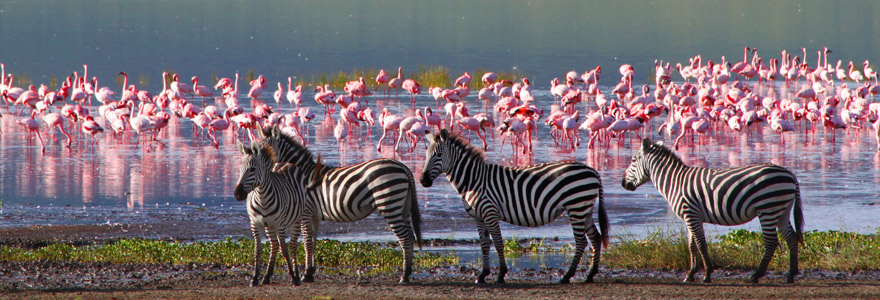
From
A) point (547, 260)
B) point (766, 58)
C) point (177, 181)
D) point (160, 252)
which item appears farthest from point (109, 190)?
point (766, 58)

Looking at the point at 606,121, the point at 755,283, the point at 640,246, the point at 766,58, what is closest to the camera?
the point at 755,283

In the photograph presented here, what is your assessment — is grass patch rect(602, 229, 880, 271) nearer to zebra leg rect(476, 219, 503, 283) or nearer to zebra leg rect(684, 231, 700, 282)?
zebra leg rect(684, 231, 700, 282)

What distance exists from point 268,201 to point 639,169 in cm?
314

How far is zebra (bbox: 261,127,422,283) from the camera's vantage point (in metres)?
8.92

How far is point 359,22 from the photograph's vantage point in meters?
60.6

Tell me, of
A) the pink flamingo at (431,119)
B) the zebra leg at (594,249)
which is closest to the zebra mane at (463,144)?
the zebra leg at (594,249)

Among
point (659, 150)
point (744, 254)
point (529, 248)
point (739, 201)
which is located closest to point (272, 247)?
point (529, 248)

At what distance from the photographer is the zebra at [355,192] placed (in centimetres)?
892

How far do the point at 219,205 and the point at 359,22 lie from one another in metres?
47.6

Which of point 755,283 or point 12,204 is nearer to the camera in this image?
point 755,283

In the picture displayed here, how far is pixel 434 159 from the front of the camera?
30.4 feet

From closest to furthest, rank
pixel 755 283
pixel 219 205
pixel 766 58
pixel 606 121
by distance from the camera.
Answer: pixel 755 283
pixel 219 205
pixel 606 121
pixel 766 58

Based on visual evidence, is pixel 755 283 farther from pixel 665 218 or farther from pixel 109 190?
pixel 109 190

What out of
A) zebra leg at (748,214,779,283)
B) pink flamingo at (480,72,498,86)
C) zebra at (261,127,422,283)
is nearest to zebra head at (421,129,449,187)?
zebra at (261,127,422,283)
